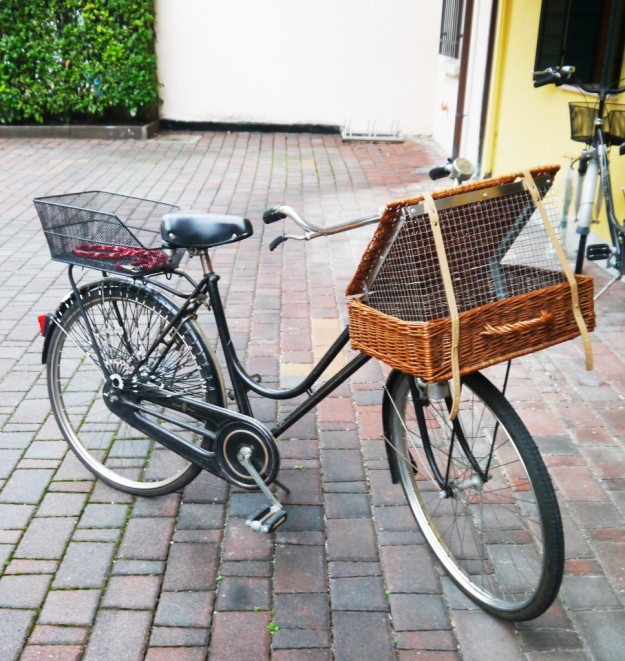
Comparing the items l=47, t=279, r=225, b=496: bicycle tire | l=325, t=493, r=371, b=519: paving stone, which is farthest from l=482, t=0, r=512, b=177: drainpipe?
l=325, t=493, r=371, b=519: paving stone

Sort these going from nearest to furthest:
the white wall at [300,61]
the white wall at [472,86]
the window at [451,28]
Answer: the white wall at [472,86] → the window at [451,28] → the white wall at [300,61]

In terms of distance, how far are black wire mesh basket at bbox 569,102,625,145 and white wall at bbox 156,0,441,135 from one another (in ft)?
19.5

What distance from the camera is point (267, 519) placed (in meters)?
2.81

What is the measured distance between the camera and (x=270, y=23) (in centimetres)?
1074

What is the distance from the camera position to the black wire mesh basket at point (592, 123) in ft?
16.7

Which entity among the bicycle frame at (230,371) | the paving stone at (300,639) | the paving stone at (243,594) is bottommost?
the paving stone at (243,594)

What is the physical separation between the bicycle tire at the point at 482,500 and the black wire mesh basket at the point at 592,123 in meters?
2.88

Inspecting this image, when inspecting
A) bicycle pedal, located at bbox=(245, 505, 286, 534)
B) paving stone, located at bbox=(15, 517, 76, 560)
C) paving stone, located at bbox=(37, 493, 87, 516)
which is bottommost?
paving stone, located at bbox=(37, 493, 87, 516)

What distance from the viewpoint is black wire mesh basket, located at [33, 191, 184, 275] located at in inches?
111

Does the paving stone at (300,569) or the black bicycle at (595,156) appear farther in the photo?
the black bicycle at (595,156)

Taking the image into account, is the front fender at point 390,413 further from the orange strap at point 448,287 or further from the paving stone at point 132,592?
the paving stone at point 132,592

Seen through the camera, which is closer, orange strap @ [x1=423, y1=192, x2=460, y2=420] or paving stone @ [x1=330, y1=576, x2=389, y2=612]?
orange strap @ [x1=423, y1=192, x2=460, y2=420]

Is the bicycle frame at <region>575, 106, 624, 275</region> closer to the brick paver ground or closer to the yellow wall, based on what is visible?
the brick paver ground

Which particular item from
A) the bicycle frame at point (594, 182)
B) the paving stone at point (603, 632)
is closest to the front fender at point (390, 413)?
the paving stone at point (603, 632)
